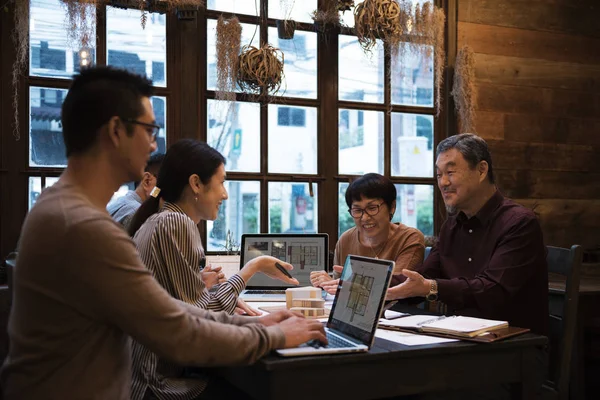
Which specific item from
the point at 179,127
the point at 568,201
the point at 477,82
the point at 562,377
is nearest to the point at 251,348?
the point at 562,377

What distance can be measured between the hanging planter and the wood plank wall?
1190 mm

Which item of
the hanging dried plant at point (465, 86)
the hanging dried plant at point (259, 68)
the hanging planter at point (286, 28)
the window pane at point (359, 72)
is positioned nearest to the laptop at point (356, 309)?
the hanging dried plant at point (259, 68)

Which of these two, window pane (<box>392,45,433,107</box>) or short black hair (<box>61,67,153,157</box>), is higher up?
window pane (<box>392,45,433,107</box>)

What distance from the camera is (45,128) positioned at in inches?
136

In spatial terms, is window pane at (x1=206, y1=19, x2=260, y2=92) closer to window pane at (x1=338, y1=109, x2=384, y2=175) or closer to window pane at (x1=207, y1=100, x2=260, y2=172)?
window pane at (x1=207, y1=100, x2=260, y2=172)

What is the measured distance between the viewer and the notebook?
1.79 meters

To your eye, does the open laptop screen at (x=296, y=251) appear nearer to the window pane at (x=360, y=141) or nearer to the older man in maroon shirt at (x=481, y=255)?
the older man in maroon shirt at (x=481, y=255)

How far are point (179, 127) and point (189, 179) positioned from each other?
1613 mm

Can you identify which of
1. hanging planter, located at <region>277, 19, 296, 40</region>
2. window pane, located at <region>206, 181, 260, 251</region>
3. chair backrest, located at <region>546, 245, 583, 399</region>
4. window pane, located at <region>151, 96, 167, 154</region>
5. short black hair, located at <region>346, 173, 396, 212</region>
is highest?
hanging planter, located at <region>277, 19, 296, 40</region>

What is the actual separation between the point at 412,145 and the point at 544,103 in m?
1.03

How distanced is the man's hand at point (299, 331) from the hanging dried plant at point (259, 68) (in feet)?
7.11

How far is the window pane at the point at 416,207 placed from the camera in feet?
13.9

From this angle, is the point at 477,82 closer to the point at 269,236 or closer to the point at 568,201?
the point at 568,201

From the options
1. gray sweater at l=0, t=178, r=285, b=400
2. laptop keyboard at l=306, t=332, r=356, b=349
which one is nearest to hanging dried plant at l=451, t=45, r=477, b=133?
laptop keyboard at l=306, t=332, r=356, b=349
